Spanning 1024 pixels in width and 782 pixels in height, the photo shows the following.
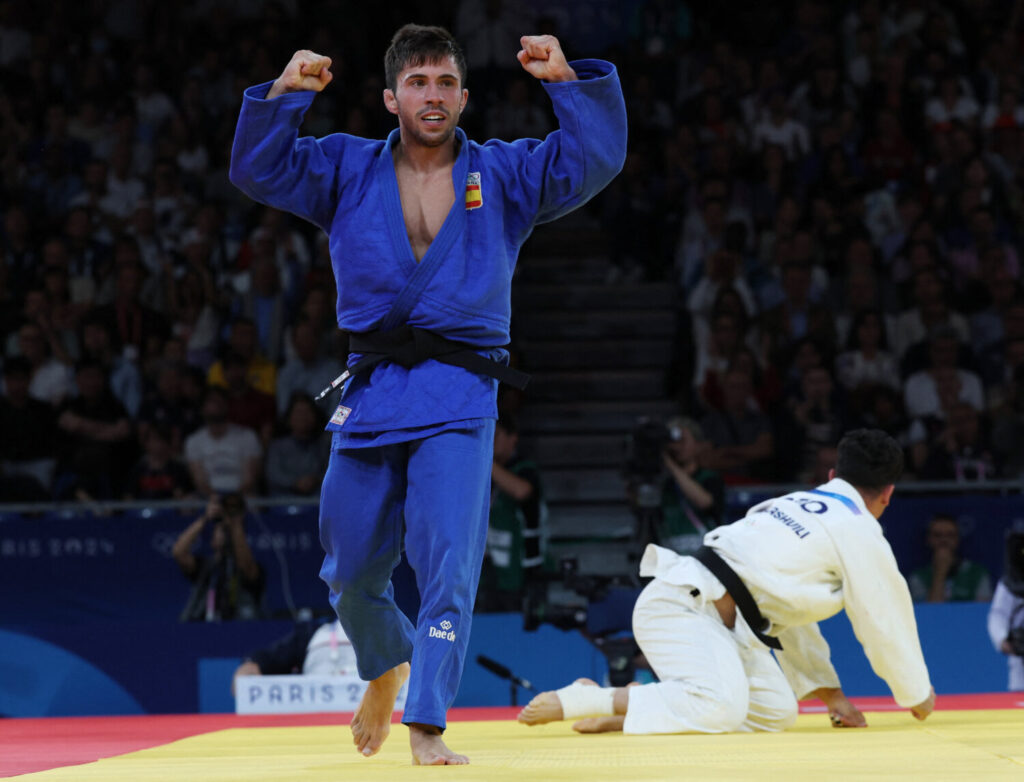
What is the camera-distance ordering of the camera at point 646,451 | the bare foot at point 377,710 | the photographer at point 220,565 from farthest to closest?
the photographer at point 220,565, the camera at point 646,451, the bare foot at point 377,710

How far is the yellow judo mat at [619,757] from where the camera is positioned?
2.67 meters

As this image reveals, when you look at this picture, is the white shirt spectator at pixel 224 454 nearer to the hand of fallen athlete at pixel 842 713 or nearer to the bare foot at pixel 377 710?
the hand of fallen athlete at pixel 842 713

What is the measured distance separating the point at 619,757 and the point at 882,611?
4.00 feet

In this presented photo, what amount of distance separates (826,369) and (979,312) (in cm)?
137

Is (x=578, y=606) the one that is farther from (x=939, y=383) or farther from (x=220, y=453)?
(x=939, y=383)

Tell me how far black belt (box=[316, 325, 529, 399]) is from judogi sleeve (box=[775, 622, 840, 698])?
5.83 ft

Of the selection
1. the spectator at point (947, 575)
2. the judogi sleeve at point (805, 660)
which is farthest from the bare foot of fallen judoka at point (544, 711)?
the spectator at point (947, 575)

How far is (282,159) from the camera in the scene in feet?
10.5

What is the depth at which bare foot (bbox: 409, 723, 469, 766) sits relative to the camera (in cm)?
296

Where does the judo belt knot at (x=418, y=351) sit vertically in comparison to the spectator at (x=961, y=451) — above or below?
above

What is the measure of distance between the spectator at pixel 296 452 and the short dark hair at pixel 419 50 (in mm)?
4759

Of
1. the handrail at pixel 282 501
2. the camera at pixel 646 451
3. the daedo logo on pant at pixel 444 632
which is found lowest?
the handrail at pixel 282 501

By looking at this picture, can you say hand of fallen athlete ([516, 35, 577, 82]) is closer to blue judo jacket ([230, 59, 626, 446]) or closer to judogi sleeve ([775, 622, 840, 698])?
blue judo jacket ([230, 59, 626, 446])

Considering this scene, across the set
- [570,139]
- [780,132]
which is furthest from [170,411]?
[570,139]
